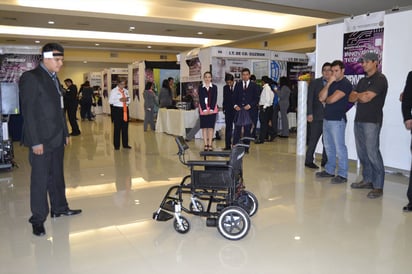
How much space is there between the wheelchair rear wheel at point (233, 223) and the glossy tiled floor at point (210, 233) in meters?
0.06

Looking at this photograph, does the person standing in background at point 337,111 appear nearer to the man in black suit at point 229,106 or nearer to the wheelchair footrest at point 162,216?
the wheelchair footrest at point 162,216

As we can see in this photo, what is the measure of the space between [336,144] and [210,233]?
2419 millimetres

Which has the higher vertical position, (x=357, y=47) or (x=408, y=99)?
(x=357, y=47)

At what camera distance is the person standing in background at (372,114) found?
160 inches

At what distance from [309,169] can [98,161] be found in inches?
136

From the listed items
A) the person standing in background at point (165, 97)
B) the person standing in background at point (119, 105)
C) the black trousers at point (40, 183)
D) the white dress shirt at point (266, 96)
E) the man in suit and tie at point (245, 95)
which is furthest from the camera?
the person standing in background at point (165, 97)

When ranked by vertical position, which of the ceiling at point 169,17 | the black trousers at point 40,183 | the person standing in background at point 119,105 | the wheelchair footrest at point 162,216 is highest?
the ceiling at point 169,17

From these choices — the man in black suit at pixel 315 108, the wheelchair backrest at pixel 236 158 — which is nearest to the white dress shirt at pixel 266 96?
the man in black suit at pixel 315 108

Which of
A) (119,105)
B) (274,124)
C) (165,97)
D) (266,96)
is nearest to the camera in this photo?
(119,105)

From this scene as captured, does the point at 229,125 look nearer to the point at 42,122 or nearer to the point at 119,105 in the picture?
the point at 119,105

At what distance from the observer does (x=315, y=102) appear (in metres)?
5.46

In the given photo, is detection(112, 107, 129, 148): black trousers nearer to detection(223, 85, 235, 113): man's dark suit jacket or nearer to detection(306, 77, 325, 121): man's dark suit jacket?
detection(223, 85, 235, 113): man's dark suit jacket

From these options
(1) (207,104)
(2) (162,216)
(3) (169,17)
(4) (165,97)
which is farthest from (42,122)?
(3) (169,17)

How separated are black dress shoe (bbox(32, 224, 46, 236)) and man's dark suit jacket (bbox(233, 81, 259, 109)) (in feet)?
14.6
